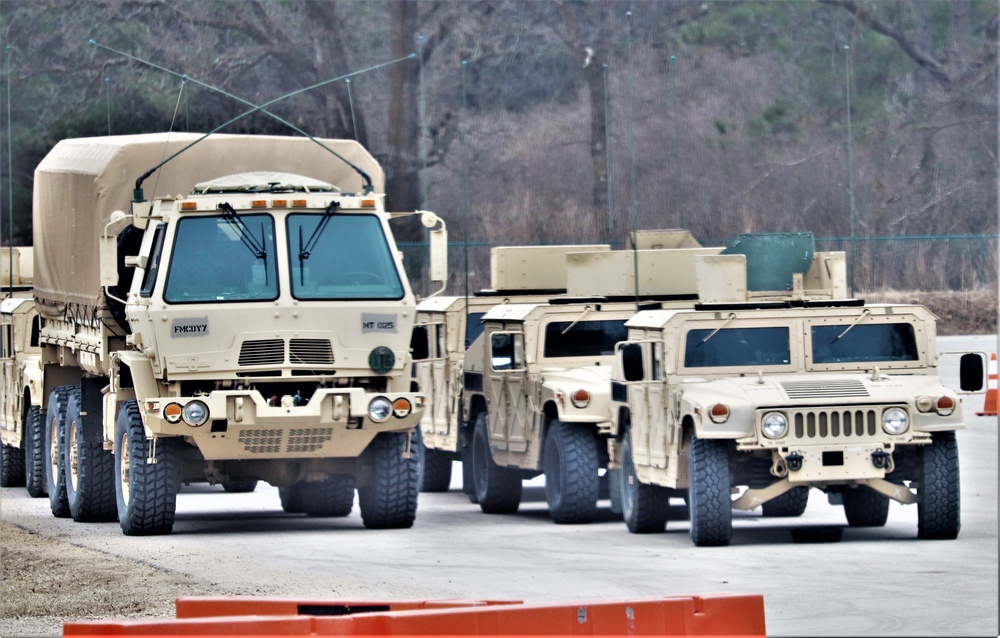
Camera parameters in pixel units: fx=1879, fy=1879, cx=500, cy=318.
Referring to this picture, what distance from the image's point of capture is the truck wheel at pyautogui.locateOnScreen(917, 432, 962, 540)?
13023mm

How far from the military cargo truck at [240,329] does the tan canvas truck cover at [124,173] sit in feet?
0.07

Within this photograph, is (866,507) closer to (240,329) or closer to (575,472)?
(575,472)

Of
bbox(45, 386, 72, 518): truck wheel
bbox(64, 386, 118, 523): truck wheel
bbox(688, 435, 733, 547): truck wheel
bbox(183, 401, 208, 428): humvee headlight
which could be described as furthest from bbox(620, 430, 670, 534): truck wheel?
bbox(45, 386, 72, 518): truck wheel

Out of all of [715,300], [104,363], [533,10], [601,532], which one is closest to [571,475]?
[601,532]

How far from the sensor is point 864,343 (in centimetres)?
1387

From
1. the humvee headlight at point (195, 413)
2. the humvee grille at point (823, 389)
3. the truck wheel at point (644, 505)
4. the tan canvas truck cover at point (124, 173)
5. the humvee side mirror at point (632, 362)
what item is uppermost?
the tan canvas truck cover at point (124, 173)

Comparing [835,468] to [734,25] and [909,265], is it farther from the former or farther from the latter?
[734,25]

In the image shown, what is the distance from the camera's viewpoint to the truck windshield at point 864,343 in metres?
13.8

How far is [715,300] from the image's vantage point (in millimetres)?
14383

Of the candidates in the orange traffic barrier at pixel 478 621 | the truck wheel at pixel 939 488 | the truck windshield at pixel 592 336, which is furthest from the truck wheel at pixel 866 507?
the orange traffic barrier at pixel 478 621

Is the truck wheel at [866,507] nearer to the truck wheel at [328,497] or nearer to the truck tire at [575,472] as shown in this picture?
the truck tire at [575,472]

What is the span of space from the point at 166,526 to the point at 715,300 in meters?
4.49

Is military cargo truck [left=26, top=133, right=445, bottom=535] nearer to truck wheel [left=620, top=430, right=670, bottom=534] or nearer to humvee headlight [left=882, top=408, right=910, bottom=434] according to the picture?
truck wheel [left=620, top=430, right=670, bottom=534]

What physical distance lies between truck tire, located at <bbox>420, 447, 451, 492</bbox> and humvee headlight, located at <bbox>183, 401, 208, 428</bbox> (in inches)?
213
